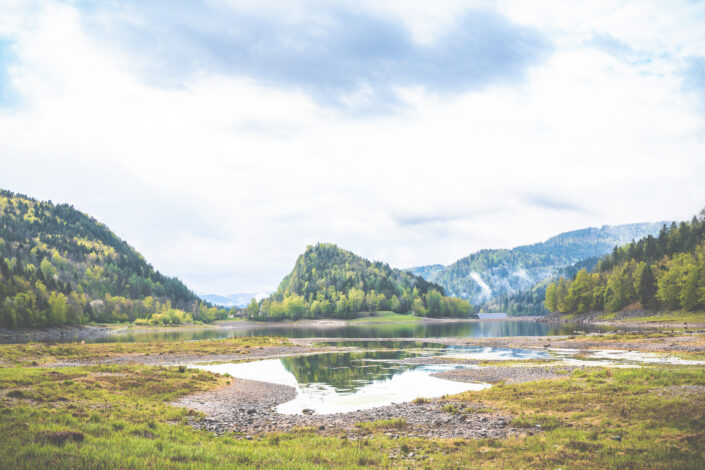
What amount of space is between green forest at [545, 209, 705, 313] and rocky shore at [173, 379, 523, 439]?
125725 millimetres

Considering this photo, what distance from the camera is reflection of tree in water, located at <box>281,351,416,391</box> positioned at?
5070 cm

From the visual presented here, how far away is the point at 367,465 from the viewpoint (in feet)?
57.3

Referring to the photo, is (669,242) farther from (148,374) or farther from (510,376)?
(148,374)

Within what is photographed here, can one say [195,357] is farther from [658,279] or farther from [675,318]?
[658,279]

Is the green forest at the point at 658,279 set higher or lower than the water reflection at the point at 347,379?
higher

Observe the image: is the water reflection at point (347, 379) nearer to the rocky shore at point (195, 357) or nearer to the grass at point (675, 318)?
the rocky shore at point (195, 357)

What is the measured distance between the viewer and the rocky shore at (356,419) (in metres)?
24.6

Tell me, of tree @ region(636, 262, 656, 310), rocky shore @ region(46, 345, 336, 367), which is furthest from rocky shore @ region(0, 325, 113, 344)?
tree @ region(636, 262, 656, 310)

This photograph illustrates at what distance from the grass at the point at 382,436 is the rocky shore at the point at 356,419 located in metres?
0.82

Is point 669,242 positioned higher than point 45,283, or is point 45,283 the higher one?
point 669,242

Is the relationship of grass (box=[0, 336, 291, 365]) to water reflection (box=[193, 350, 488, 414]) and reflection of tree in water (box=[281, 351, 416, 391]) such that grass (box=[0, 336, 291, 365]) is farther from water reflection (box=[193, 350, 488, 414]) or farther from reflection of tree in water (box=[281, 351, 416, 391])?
reflection of tree in water (box=[281, 351, 416, 391])

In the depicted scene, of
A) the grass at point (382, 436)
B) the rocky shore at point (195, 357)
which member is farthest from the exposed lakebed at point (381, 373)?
the grass at point (382, 436)

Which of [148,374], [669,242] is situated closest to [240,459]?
[148,374]

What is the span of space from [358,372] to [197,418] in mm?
30676
